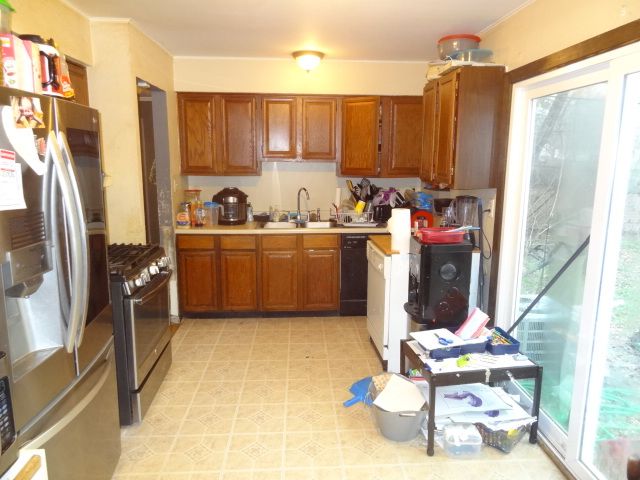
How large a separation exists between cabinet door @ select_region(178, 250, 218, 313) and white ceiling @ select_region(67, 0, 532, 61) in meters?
1.86

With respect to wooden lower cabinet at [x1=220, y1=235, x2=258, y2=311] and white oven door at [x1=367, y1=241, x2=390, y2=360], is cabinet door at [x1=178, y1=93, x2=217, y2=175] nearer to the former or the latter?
wooden lower cabinet at [x1=220, y1=235, x2=258, y2=311]

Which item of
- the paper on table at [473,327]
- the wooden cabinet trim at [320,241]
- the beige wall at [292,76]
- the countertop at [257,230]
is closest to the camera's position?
→ the paper on table at [473,327]

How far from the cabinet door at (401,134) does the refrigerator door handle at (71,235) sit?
322cm

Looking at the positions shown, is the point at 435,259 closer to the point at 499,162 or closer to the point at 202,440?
the point at 499,162

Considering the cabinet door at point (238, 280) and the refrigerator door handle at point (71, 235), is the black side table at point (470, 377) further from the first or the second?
the cabinet door at point (238, 280)

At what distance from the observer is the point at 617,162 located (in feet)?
6.17

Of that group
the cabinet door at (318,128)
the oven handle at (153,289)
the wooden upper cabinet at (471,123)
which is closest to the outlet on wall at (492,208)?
the wooden upper cabinet at (471,123)

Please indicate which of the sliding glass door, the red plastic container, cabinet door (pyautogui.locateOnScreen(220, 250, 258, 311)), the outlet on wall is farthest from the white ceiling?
cabinet door (pyautogui.locateOnScreen(220, 250, 258, 311))

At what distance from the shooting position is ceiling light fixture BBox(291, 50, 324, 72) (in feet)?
12.7

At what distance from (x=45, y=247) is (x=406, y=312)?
2.24m

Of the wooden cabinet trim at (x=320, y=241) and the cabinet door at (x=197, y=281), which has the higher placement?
the wooden cabinet trim at (x=320, y=241)

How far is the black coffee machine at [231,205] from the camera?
4.24 meters

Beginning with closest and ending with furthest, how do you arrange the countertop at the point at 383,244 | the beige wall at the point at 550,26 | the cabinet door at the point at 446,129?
1. the beige wall at the point at 550,26
2. the cabinet door at the point at 446,129
3. the countertop at the point at 383,244

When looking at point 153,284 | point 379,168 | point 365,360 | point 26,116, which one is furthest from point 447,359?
point 379,168
